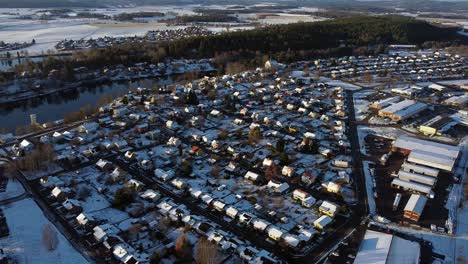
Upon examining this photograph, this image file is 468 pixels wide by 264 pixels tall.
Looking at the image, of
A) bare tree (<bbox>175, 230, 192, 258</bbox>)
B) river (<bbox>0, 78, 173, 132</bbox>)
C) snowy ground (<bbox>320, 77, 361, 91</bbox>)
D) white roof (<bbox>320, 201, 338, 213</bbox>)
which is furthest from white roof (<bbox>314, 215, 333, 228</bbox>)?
river (<bbox>0, 78, 173, 132</bbox>)

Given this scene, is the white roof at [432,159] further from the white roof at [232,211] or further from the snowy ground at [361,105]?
the white roof at [232,211]

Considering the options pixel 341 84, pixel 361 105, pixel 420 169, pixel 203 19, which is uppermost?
pixel 203 19

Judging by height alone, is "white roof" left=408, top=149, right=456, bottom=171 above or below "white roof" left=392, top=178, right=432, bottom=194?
above

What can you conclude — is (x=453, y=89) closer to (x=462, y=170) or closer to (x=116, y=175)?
(x=462, y=170)

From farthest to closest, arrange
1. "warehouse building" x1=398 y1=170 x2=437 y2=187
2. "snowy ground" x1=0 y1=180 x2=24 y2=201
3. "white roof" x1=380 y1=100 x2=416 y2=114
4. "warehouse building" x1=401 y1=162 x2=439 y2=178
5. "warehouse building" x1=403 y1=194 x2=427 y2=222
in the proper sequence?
"white roof" x1=380 y1=100 x2=416 y2=114 → "warehouse building" x1=401 y1=162 x2=439 y2=178 → "warehouse building" x1=398 y1=170 x2=437 y2=187 → "snowy ground" x1=0 y1=180 x2=24 y2=201 → "warehouse building" x1=403 y1=194 x2=427 y2=222

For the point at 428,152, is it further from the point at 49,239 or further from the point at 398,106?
the point at 49,239

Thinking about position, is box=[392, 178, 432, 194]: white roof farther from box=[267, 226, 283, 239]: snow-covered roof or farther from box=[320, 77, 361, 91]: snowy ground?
box=[320, 77, 361, 91]: snowy ground

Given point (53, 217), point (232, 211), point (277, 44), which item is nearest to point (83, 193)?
point (53, 217)
